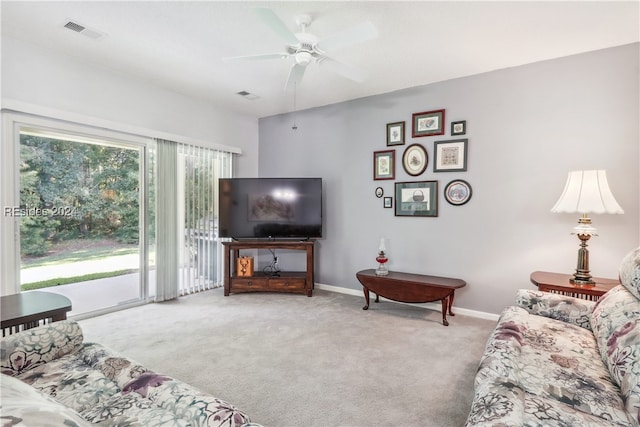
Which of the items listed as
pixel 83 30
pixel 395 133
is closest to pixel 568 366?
Result: pixel 395 133

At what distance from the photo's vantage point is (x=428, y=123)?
3732 mm

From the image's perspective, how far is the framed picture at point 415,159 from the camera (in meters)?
3.78

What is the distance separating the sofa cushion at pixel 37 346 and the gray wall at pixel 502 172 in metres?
3.21

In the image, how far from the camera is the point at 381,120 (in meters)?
4.08

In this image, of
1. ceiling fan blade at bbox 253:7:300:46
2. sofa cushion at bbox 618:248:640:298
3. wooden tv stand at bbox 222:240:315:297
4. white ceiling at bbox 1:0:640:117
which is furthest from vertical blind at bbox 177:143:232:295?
sofa cushion at bbox 618:248:640:298

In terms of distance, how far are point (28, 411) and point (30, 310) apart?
1736mm

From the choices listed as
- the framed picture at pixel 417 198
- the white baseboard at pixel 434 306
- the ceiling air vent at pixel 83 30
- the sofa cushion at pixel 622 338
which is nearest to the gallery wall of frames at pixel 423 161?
the framed picture at pixel 417 198

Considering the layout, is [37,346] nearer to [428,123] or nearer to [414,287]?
[414,287]

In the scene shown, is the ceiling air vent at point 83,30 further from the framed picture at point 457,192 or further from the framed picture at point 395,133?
the framed picture at point 457,192

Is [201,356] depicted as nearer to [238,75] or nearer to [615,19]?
[238,75]

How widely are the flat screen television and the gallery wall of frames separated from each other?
0.92 metres

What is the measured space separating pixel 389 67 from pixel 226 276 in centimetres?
317

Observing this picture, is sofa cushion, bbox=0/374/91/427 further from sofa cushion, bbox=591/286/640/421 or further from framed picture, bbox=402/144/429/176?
framed picture, bbox=402/144/429/176

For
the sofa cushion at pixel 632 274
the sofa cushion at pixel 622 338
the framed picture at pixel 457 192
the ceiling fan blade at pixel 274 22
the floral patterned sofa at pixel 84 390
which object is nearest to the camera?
the floral patterned sofa at pixel 84 390
